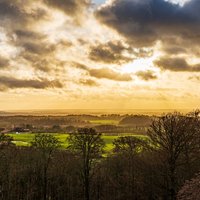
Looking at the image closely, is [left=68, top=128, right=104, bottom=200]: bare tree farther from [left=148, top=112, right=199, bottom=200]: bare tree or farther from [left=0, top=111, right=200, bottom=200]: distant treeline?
[left=148, top=112, right=199, bottom=200]: bare tree

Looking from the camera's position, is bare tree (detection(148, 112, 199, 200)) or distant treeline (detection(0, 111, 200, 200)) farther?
distant treeline (detection(0, 111, 200, 200))

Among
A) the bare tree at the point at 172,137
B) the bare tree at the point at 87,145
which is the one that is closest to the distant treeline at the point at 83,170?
the bare tree at the point at 87,145

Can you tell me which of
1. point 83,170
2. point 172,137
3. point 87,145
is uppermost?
point 172,137

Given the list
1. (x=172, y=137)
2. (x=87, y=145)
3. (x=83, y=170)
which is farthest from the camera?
(x=87, y=145)

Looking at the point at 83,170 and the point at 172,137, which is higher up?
the point at 172,137

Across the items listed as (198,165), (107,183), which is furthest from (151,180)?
(107,183)

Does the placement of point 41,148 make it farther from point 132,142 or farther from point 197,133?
point 197,133

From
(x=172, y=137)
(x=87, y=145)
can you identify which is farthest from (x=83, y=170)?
(x=172, y=137)

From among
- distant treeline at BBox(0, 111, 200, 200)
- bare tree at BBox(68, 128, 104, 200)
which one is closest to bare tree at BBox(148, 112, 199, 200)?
distant treeline at BBox(0, 111, 200, 200)

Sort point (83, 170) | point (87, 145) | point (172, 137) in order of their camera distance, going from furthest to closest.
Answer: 1. point (87, 145)
2. point (83, 170)
3. point (172, 137)

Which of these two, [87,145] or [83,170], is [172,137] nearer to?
[83,170]

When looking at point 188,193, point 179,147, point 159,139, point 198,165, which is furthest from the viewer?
point 198,165
